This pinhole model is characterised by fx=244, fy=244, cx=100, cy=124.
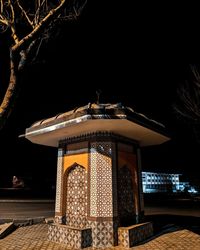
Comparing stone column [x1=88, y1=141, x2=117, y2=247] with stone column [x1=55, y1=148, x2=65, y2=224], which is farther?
stone column [x1=55, y1=148, x2=65, y2=224]

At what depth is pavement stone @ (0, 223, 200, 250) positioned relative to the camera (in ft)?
24.6

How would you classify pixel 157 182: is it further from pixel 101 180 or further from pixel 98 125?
pixel 98 125

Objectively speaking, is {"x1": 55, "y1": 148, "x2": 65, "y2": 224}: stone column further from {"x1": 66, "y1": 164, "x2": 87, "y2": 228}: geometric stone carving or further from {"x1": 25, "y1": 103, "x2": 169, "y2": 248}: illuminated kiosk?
{"x1": 66, "y1": 164, "x2": 87, "y2": 228}: geometric stone carving

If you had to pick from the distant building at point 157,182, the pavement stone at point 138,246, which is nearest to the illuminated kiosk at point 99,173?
the pavement stone at point 138,246

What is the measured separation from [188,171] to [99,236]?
1575 inches

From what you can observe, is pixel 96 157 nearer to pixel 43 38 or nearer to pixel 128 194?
pixel 128 194

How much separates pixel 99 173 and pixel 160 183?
174 feet

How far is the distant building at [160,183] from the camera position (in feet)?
178

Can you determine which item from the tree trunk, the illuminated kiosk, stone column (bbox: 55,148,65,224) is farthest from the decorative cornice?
the tree trunk

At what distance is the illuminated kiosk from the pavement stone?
0.33m

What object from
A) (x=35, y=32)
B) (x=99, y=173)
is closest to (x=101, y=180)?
(x=99, y=173)

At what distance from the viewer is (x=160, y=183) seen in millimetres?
57781

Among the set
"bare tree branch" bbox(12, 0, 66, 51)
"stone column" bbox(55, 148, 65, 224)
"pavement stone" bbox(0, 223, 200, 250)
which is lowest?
"pavement stone" bbox(0, 223, 200, 250)

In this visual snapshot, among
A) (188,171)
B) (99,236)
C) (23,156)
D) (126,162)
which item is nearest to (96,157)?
(126,162)
